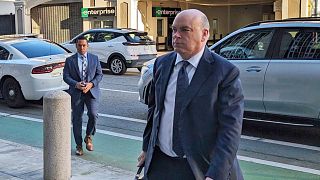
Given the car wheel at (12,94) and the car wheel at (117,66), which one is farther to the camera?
the car wheel at (117,66)

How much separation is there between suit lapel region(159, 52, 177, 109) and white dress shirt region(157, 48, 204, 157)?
0.02m

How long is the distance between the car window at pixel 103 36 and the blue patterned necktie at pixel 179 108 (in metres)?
15.6

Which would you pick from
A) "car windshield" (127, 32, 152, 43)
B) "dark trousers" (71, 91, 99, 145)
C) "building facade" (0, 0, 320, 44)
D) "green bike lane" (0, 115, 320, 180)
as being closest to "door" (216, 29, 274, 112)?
"green bike lane" (0, 115, 320, 180)

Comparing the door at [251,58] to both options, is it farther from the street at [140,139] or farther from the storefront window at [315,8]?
the storefront window at [315,8]

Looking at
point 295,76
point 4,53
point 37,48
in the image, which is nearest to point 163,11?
point 37,48

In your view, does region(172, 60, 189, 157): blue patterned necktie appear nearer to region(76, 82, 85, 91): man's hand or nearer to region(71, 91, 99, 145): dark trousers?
region(76, 82, 85, 91): man's hand

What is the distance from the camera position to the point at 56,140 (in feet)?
17.9

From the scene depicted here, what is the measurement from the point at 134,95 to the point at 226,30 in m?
26.9

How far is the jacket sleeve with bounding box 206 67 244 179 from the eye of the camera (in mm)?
2828

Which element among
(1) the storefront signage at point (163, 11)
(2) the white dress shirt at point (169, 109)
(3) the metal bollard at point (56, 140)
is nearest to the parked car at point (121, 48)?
(1) the storefront signage at point (163, 11)

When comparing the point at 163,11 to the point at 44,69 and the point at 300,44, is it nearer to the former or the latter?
the point at 44,69

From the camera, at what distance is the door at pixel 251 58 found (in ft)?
25.1

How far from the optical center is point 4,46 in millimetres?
11133

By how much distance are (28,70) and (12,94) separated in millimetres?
807
